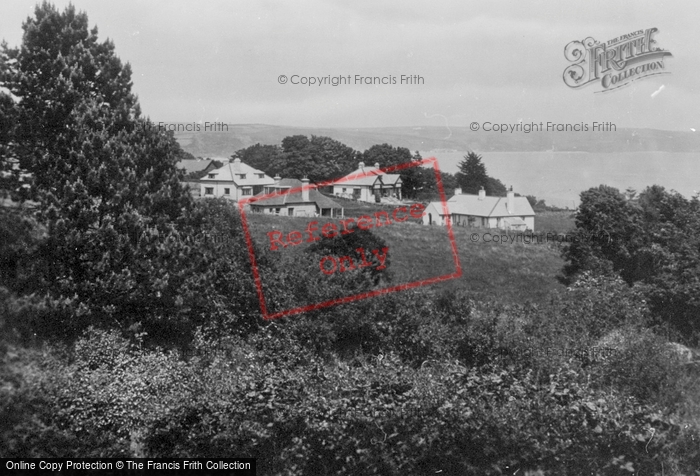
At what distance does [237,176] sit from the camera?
6612 centimetres

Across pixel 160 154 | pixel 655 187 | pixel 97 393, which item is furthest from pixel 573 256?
pixel 97 393

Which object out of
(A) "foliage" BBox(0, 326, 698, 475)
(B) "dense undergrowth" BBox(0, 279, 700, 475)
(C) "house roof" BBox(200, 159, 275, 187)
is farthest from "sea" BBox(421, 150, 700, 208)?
(A) "foliage" BBox(0, 326, 698, 475)

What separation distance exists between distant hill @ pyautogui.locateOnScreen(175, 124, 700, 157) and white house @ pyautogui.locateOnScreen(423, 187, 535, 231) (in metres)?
6.24

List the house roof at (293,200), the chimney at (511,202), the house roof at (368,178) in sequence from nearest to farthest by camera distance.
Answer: the house roof at (293,200)
the chimney at (511,202)
the house roof at (368,178)

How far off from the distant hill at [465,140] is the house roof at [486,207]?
6.06 metres

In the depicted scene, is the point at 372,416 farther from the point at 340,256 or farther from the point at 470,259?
the point at 470,259

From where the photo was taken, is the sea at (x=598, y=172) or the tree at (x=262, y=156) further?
the tree at (x=262, y=156)

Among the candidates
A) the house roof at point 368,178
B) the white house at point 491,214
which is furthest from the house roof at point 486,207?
the house roof at point 368,178

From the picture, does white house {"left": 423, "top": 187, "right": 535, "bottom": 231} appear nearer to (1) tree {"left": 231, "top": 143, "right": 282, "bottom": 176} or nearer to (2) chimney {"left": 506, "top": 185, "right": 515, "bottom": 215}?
(2) chimney {"left": 506, "top": 185, "right": 515, "bottom": 215}

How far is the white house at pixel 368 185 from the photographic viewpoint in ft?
249

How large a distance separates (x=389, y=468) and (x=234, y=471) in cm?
263

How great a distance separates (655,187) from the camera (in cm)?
3794

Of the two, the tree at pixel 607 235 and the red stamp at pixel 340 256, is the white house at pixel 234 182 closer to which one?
the red stamp at pixel 340 256

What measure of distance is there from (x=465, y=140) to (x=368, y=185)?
2117 cm
